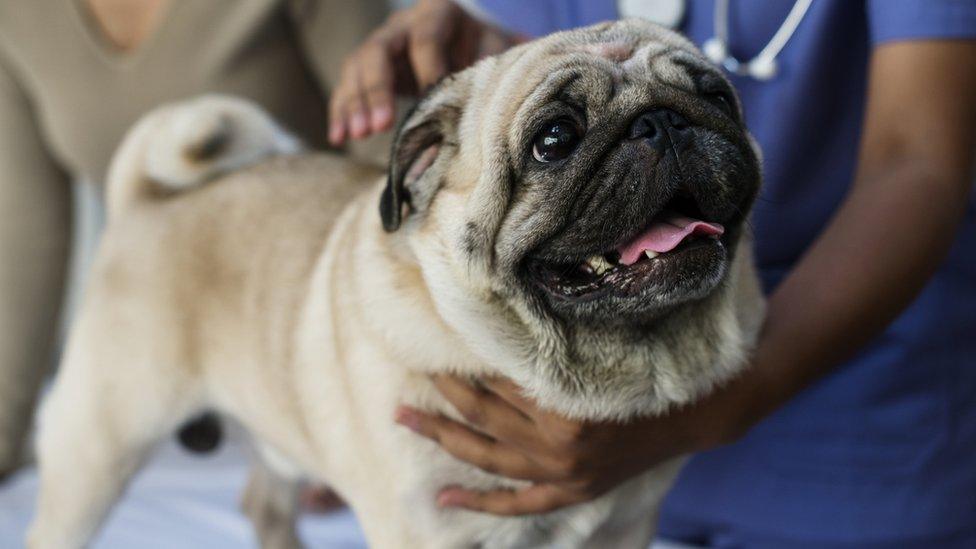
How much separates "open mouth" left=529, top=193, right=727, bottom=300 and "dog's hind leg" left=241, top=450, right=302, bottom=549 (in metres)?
0.81

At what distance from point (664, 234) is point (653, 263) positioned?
0.14ft

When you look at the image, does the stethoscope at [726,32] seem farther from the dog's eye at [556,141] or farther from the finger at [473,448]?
the finger at [473,448]

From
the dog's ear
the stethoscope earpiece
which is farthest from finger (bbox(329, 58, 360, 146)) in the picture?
the stethoscope earpiece

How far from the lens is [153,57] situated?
172 cm

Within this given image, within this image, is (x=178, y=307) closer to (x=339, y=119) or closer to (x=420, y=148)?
(x=339, y=119)

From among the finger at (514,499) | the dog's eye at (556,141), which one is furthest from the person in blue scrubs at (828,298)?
the dog's eye at (556,141)

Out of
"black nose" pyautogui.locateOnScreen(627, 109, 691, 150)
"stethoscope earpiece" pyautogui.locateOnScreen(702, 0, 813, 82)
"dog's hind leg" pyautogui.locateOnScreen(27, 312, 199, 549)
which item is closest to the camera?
"black nose" pyautogui.locateOnScreen(627, 109, 691, 150)

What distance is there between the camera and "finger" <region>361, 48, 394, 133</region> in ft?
3.78

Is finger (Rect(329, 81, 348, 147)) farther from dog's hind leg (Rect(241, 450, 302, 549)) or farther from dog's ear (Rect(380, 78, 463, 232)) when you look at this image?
dog's hind leg (Rect(241, 450, 302, 549))

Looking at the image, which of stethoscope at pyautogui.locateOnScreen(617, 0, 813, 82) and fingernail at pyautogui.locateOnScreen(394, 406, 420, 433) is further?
stethoscope at pyautogui.locateOnScreen(617, 0, 813, 82)

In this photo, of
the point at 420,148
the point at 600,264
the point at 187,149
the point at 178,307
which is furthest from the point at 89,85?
the point at 600,264

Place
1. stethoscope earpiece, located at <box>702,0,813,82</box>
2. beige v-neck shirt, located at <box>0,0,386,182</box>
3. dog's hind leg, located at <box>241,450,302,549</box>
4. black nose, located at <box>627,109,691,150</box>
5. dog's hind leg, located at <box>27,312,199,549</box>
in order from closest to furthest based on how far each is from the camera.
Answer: black nose, located at <box>627,109,691,150</box>
stethoscope earpiece, located at <box>702,0,813,82</box>
dog's hind leg, located at <box>27,312,199,549</box>
dog's hind leg, located at <box>241,450,302,549</box>
beige v-neck shirt, located at <box>0,0,386,182</box>

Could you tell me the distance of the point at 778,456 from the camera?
1.29 meters

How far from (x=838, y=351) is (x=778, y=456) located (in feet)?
1.26
